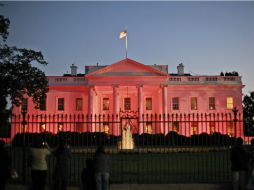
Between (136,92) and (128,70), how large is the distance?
3.56 meters

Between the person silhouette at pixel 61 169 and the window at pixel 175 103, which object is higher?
the window at pixel 175 103

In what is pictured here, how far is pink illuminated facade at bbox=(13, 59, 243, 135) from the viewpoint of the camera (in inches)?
1811

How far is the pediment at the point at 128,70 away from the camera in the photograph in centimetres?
4597

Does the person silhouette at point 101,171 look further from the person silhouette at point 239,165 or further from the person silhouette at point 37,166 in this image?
the person silhouette at point 239,165

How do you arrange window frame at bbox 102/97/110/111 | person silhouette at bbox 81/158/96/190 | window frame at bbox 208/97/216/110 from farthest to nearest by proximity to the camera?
window frame at bbox 102/97/110/111, window frame at bbox 208/97/216/110, person silhouette at bbox 81/158/96/190

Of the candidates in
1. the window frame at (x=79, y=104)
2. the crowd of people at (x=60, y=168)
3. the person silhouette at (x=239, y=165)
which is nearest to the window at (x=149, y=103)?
the window frame at (x=79, y=104)

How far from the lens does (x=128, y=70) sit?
46406 mm

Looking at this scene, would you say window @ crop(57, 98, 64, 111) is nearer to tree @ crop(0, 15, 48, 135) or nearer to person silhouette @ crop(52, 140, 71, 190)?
tree @ crop(0, 15, 48, 135)

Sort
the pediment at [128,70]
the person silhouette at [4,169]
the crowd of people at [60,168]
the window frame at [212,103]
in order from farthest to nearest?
the window frame at [212,103], the pediment at [128,70], the crowd of people at [60,168], the person silhouette at [4,169]

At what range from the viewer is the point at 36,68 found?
32188 millimetres

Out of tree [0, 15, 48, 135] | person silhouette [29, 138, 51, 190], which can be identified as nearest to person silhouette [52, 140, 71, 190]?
person silhouette [29, 138, 51, 190]

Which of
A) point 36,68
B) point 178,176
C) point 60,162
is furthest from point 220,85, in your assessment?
point 60,162

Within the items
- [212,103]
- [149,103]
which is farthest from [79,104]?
[212,103]

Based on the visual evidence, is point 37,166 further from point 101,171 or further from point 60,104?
point 60,104
